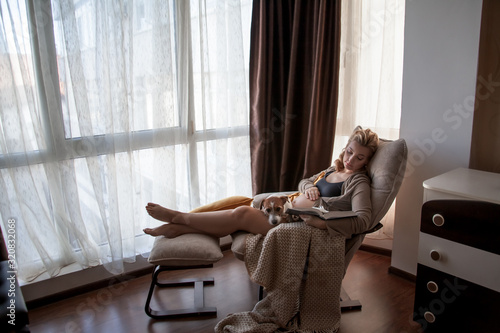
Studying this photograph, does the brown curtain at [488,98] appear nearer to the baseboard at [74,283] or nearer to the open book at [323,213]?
the open book at [323,213]

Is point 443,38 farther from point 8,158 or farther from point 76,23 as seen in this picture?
point 8,158

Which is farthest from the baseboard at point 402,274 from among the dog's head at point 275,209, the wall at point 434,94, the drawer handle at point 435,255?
the dog's head at point 275,209

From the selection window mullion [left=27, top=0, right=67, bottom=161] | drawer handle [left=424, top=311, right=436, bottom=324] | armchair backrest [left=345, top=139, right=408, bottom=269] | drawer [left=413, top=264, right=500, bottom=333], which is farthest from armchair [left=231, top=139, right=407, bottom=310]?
window mullion [left=27, top=0, right=67, bottom=161]

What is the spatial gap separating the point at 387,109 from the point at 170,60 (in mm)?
1510

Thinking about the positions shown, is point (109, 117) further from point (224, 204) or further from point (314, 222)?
point (314, 222)

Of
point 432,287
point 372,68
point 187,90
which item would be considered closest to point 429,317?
point 432,287

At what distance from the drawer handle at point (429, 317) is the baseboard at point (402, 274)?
0.49 metres

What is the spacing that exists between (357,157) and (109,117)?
1.47 m

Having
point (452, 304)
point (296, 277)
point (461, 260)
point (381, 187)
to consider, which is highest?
point (381, 187)

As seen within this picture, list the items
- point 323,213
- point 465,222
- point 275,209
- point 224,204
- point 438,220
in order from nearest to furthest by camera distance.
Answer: point 465,222
point 438,220
point 323,213
point 275,209
point 224,204

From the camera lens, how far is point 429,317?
6.50ft

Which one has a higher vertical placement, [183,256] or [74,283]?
[183,256]

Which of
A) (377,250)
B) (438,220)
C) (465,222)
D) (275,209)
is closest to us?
(465,222)

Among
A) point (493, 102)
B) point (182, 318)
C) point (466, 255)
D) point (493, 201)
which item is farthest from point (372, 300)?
point (493, 102)
